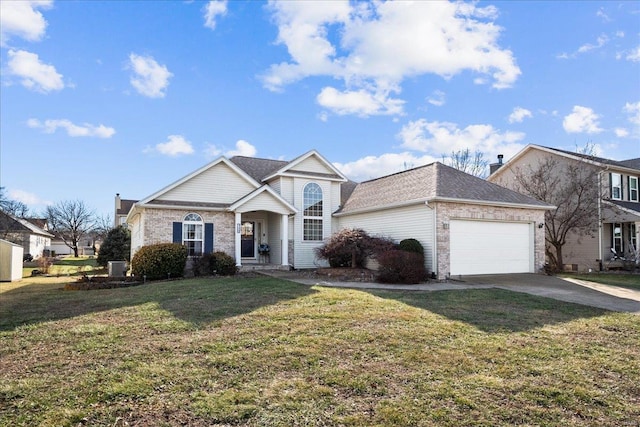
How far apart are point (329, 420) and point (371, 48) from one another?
13.4m

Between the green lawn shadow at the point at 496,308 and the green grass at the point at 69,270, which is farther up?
the green lawn shadow at the point at 496,308

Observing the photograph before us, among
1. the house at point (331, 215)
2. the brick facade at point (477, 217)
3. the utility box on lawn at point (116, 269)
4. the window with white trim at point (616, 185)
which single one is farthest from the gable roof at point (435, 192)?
the utility box on lawn at point (116, 269)

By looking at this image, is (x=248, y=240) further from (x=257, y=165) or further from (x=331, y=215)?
(x=257, y=165)

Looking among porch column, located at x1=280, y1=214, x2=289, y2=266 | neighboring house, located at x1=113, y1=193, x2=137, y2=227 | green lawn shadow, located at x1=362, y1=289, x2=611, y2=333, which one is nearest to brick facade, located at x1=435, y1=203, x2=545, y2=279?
green lawn shadow, located at x1=362, y1=289, x2=611, y2=333

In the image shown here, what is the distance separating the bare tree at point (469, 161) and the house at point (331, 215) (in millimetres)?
24521

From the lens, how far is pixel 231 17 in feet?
43.1

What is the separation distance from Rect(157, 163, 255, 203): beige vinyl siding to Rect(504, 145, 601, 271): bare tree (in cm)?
1630

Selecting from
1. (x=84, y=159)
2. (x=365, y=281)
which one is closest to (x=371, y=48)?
(x=365, y=281)

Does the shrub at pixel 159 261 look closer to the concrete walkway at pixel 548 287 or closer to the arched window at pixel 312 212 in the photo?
the concrete walkway at pixel 548 287

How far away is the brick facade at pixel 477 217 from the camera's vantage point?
15.1 meters

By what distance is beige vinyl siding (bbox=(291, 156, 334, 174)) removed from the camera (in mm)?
20894

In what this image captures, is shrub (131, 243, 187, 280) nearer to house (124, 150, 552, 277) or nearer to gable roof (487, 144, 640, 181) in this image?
house (124, 150, 552, 277)

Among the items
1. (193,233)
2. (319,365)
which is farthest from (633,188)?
(319,365)

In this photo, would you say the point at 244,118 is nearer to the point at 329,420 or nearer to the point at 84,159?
the point at 84,159
